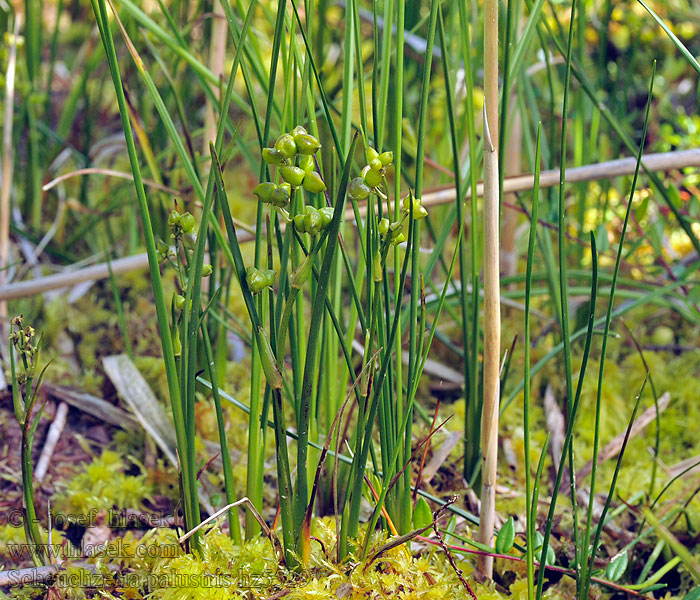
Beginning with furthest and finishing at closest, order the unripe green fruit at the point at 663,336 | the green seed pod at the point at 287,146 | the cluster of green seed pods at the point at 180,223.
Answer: the unripe green fruit at the point at 663,336
the cluster of green seed pods at the point at 180,223
the green seed pod at the point at 287,146

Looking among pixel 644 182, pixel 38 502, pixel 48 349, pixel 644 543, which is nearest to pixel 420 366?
pixel 644 543

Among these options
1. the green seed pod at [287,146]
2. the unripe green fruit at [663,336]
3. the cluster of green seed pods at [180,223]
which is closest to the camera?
the green seed pod at [287,146]

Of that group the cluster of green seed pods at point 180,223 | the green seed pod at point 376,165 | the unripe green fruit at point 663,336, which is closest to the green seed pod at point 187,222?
the cluster of green seed pods at point 180,223

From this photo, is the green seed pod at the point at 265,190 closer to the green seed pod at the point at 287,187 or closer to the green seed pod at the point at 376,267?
the green seed pod at the point at 287,187

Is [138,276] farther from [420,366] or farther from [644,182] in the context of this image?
[644,182]

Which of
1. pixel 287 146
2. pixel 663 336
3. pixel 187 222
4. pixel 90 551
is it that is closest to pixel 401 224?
pixel 287 146

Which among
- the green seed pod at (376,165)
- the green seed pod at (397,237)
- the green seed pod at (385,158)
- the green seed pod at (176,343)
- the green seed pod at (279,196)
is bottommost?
the green seed pod at (176,343)

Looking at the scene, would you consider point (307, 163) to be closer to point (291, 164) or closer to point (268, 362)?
point (291, 164)

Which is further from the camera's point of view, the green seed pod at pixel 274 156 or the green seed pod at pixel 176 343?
the green seed pod at pixel 176 343
